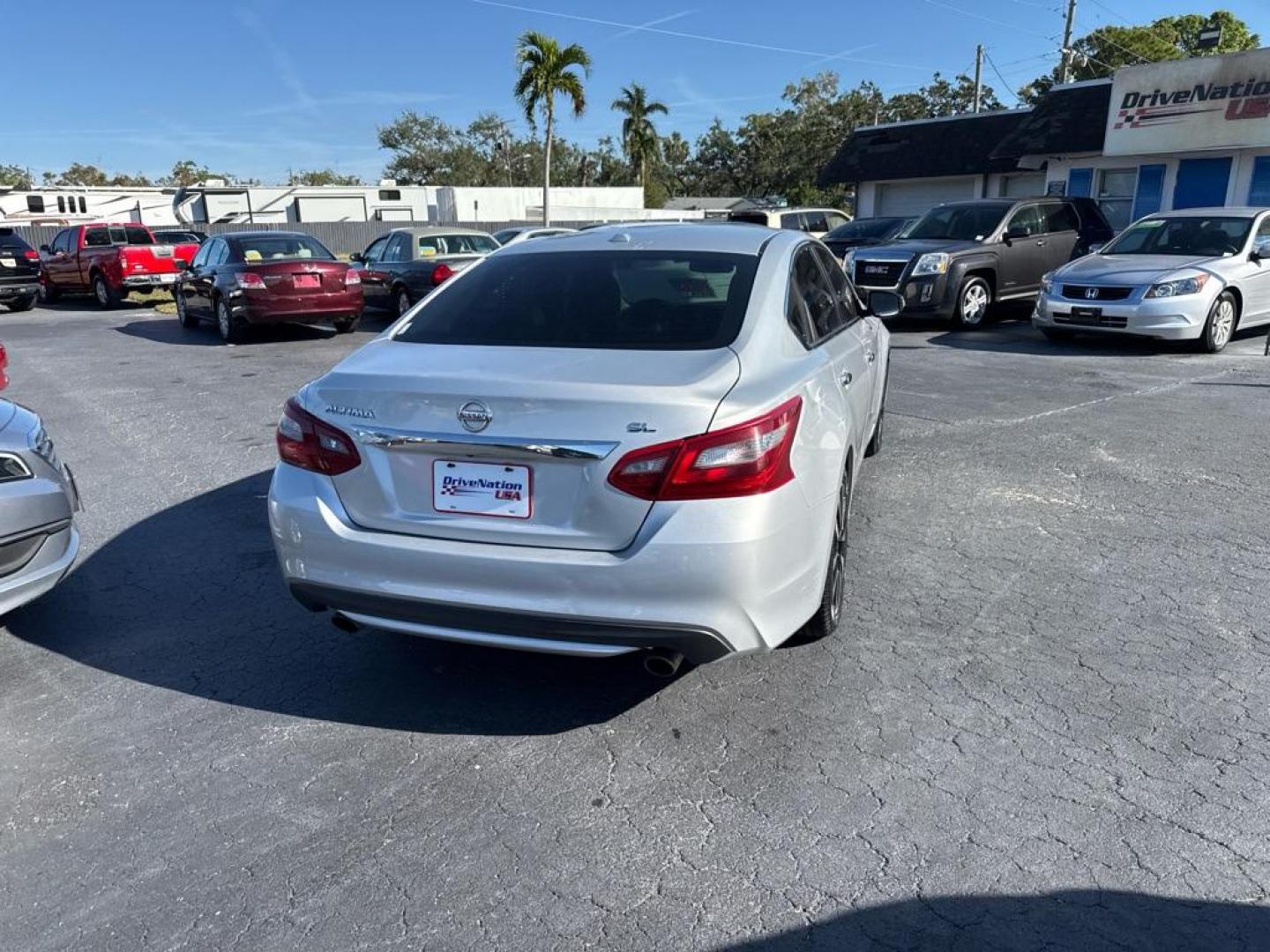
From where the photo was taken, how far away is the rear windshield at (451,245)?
14492 mm

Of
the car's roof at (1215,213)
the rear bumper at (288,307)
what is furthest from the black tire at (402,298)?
the car's roof at (1215,213)

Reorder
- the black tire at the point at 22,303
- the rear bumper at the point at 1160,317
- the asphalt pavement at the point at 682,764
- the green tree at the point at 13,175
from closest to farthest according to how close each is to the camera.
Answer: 1. the asphalt pavement at the point at 682,764
2. the rear bumper at the point at 1160,317
3. the black tire at the point at 22,303
4. the green tree at the point at 13,175

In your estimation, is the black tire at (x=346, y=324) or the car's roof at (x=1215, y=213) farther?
the black tire at (x=346, y=324)

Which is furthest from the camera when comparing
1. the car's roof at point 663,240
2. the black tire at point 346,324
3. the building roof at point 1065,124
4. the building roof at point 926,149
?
the building roof at point 926,149

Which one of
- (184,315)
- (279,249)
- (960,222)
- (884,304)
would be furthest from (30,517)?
(960,222)

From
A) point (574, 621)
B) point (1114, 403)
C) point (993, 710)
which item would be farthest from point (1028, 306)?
point (574, 621)

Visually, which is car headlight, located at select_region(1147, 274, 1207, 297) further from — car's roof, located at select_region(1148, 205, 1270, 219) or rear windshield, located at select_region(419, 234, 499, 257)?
rear windshield, located at select_region(419, 234, 499, 257)

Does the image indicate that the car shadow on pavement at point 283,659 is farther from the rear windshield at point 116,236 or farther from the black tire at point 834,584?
the rear windshield at point 116,236

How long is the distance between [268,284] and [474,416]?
36.2 ft

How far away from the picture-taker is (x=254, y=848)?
2.73 m

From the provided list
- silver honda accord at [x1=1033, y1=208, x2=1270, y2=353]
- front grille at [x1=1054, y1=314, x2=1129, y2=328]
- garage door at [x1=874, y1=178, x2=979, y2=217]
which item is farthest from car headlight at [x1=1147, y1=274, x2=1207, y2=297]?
garage door at [x1=874, y1=178, x2=979, y2=217]

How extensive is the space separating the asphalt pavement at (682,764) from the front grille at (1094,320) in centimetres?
589

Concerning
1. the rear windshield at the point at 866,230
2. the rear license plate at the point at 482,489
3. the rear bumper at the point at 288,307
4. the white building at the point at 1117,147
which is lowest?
the rear bumper at the point at 288,307

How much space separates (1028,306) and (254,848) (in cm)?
1397
